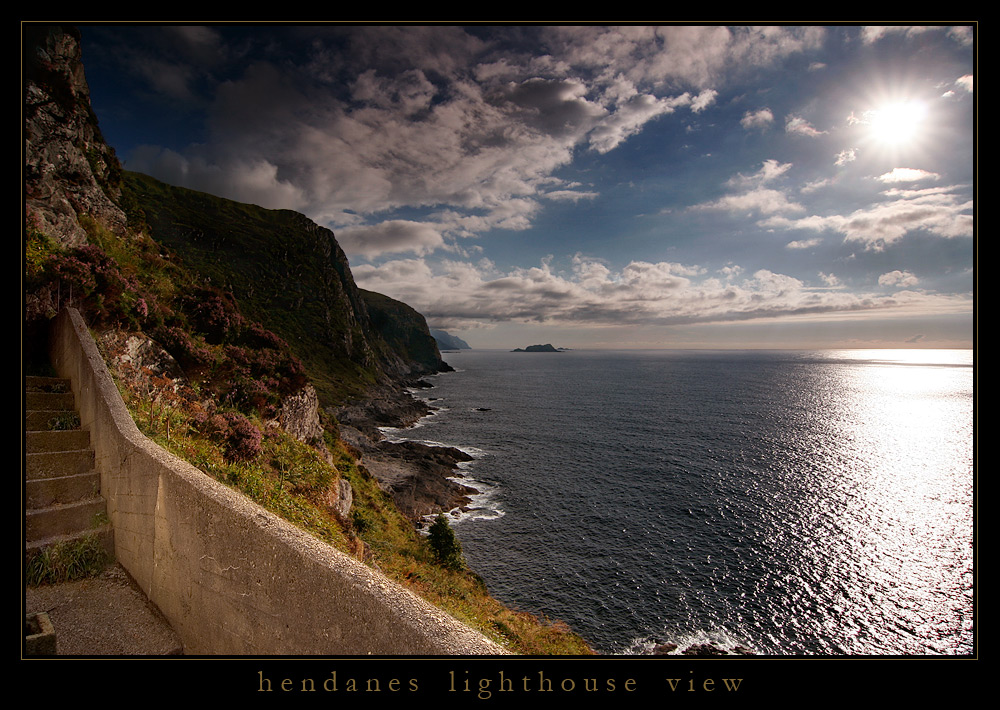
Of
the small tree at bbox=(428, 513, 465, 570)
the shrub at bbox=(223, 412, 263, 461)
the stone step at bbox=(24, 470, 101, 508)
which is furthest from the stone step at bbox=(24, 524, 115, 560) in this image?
the small tree at bbox=(428, 513, 465, 570)

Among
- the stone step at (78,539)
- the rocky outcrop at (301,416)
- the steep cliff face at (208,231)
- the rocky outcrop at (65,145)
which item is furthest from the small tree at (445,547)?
the rocky outcrop at (65,145)

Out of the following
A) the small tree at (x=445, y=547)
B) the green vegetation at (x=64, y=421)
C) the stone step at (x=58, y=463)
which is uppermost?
the green vegetation at (x=64, y=421)

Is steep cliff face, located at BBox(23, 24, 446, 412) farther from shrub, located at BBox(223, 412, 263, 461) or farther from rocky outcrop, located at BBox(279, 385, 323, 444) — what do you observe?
rocky outcrop, located at BBox(279, 385, 323, 444)

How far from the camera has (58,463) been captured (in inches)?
259

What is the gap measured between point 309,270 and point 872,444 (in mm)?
122870

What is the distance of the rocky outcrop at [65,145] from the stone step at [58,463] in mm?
12218

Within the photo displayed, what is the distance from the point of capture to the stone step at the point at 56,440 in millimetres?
6738

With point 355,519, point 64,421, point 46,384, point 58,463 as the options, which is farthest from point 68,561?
point 355,519

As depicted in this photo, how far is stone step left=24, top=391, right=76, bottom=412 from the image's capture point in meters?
7.81

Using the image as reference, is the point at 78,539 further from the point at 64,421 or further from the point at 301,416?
the point at 301,416

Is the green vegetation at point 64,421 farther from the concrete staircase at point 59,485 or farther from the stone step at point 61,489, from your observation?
the stone step at point 61,489
